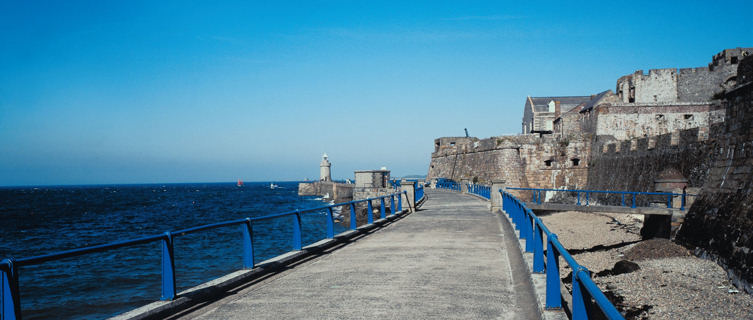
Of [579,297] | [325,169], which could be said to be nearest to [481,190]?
[579,297]

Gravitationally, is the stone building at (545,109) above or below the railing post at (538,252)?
above

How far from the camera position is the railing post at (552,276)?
4.94 meters

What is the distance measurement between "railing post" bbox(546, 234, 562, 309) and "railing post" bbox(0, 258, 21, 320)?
484 centimetres

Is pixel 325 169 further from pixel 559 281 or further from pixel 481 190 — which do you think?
pixel 559 281

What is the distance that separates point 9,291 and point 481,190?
2609 cm

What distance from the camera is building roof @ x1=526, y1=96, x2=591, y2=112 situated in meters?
54.5

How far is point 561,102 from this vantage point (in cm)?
5584

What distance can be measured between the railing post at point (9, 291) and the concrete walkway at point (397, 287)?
169 cm

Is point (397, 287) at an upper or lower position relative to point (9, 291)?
lower

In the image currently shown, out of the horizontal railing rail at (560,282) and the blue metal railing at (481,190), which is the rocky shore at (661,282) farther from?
the blue metal railing at (481,190)

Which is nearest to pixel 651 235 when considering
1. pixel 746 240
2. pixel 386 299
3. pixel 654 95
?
pixel 746 240

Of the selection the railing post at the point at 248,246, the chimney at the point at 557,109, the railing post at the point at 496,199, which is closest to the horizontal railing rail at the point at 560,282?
the railing post at the point at 248,246

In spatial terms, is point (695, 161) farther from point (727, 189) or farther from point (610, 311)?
point (610, 311)

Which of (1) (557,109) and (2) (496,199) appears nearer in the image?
(2) (496,199)
